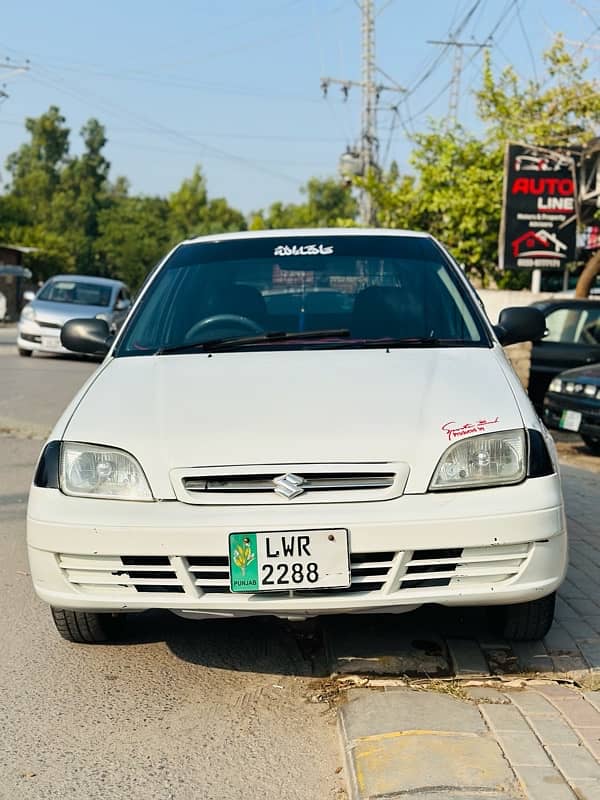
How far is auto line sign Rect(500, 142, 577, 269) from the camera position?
19.9 m

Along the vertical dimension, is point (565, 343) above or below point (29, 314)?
above

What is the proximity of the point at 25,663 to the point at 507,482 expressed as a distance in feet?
6.42

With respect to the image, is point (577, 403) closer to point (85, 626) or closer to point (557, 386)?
point (557, 386)

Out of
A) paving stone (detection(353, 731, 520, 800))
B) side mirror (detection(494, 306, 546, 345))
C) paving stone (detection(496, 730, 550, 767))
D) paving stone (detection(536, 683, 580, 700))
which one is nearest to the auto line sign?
side mirror (detection(494, 306, 546, 345))

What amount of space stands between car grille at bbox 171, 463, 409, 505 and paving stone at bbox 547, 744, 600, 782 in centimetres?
93

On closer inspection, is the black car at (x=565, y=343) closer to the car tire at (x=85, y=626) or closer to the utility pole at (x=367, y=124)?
the car tire at (x=85, y=626)

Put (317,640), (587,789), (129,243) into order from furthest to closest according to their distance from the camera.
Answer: (129,243)
(317,640)
(587,789)

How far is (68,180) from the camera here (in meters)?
96.2

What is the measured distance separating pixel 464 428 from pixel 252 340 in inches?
51.7

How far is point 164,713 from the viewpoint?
12.4ft

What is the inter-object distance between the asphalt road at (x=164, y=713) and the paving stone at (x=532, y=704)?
0.62m

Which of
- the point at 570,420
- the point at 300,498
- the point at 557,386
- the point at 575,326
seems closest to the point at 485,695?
the point at 300,498

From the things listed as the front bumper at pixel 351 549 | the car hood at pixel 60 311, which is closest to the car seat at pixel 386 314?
the front bumper at pixel 351 549

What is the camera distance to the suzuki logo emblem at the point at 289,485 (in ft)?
12.0
